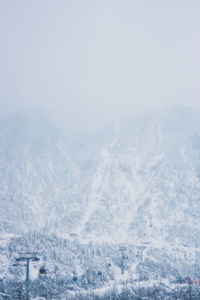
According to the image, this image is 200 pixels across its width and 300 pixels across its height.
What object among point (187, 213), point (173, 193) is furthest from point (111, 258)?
point (173, 193)

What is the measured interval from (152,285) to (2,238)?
54137mm

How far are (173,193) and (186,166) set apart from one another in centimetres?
2511

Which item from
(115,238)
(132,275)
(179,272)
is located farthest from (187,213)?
(132,275)

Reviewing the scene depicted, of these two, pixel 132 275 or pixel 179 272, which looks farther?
pixel 179 272

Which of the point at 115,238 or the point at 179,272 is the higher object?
the point at 115,238

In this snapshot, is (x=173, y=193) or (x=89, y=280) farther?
(x=173, y=193)

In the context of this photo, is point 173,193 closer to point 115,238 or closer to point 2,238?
point 115,238

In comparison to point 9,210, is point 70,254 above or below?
below

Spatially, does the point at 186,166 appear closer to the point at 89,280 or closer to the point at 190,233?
the point at 190,233

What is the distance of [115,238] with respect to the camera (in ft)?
503

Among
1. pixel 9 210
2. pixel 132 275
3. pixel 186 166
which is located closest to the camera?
pixel 132 275

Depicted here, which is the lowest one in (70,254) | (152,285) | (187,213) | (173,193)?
(152,285)

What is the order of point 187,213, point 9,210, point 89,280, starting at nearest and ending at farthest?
point 89,280 < point 187,213 < point 9,210

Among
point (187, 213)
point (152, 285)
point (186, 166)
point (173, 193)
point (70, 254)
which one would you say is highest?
point (186, 166)
